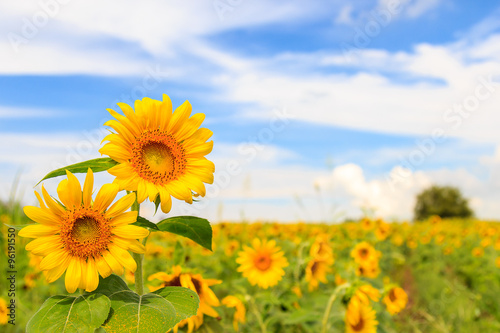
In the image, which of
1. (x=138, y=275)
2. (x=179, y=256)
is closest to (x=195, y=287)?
(x=179, y=256)

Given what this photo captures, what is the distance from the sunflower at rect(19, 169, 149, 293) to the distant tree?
26.2 metres

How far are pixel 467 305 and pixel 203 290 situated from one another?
5.46 m

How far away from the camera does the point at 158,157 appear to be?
1.28 metres

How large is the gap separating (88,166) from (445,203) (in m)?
26.9

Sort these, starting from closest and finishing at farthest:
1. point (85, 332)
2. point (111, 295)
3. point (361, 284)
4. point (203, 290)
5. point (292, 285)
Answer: point (85, 332), point (111, 295), point (203, 290), point (361, 284), point (292, 285)

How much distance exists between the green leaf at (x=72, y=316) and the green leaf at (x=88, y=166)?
12.5 inches

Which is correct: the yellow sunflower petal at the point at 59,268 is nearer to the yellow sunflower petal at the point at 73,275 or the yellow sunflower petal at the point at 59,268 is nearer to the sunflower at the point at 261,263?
the yellow sunflower petal at the point at 73,275

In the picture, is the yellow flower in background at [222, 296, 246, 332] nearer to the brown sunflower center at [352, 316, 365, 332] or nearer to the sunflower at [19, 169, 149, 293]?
the brown sunflower center at [352, 316, 365, 332]

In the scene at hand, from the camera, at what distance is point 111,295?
3.86 feet

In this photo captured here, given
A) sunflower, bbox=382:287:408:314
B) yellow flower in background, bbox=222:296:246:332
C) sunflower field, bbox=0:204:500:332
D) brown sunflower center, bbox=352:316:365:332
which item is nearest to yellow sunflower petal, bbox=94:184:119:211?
sunflower field, bbox=0:204:500:332

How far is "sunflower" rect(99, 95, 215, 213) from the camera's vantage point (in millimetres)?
1202

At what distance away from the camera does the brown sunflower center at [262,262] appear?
8.85ft

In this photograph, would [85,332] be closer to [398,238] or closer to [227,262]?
Result: [227,262]

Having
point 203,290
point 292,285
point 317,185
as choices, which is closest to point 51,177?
point 203,290
